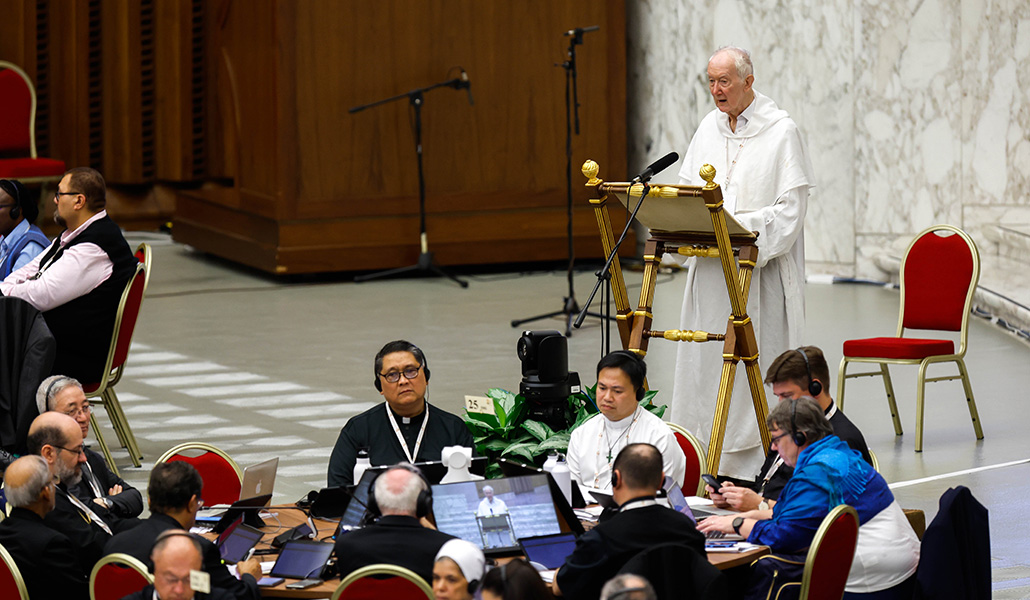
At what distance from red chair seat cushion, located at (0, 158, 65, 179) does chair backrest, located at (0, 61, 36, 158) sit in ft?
0.51

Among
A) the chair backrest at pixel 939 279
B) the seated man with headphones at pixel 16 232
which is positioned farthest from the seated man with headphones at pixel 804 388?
the seated man with headphones at pixel 16 232

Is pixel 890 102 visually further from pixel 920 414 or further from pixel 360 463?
Result: pixel 360 463

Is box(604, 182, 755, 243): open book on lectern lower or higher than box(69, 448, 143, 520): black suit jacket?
higher

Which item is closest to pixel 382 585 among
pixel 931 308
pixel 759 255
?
pixel 759 255

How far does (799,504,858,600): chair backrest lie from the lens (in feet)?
12.3

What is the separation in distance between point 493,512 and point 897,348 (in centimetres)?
345

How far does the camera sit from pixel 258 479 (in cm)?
445

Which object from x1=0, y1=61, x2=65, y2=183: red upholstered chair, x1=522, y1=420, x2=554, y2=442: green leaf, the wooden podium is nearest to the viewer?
the wooden podium

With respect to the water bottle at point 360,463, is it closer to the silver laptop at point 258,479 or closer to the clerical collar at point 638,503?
the silver laptop at point 258,479

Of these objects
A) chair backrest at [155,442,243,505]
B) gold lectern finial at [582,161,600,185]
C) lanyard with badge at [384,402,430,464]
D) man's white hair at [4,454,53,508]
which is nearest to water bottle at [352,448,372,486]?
lanyard with badge at [384,402,430,464]

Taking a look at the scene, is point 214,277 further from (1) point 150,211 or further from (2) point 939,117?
(2) point 939,117

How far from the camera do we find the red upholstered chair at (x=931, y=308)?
6953 mm

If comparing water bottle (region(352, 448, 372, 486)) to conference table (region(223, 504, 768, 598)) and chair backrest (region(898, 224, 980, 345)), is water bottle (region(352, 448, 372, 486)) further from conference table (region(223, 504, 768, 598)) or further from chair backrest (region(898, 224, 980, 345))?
chair backrest (region(898, 224, 980, 345))

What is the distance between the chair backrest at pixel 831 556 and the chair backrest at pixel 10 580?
6.47 feet
